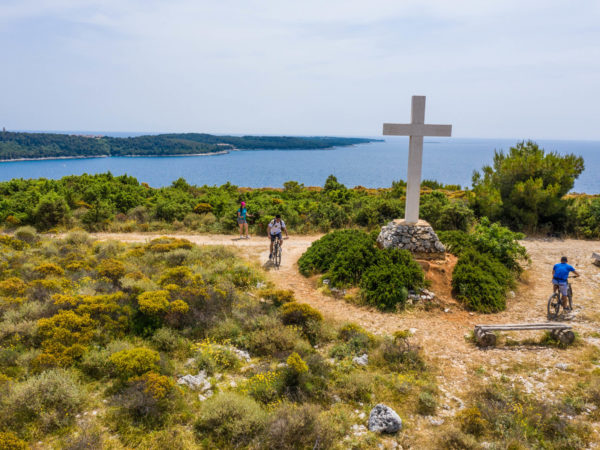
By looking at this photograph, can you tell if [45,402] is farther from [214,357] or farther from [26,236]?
[26,236]

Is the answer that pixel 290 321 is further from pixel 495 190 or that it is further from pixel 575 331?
pixel 495 190

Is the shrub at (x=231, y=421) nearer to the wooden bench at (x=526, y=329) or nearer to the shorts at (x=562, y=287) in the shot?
the wooden bench at (x=526, y=329)

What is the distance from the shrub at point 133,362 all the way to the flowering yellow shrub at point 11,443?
1.38 metres

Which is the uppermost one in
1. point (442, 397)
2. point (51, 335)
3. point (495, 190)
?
point (495, 190)

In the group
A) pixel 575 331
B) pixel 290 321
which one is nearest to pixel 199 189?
pixel 290 321

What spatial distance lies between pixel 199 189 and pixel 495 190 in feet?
59.1

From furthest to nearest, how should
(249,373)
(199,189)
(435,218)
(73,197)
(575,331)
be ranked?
1. (199,189)
2. (73,197)
3. (435,218)
4. (575,331)
5. (249,373)

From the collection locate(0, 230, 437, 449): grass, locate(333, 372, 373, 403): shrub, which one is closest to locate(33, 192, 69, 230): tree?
locate(0, 230, 437, 449): grass

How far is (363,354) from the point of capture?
6.34 m

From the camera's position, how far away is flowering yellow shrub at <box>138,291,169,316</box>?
673 centimetres

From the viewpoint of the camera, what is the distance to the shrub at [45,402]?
173 inches

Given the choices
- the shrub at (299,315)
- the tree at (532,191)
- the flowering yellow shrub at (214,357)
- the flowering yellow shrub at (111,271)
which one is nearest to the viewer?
the flowering yellow shrub at (214,357)

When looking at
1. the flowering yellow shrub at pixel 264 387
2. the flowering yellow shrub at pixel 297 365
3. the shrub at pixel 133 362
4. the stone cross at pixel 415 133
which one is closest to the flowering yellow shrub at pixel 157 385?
the shrub at pixel 133 362

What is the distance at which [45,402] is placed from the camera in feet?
15.1
